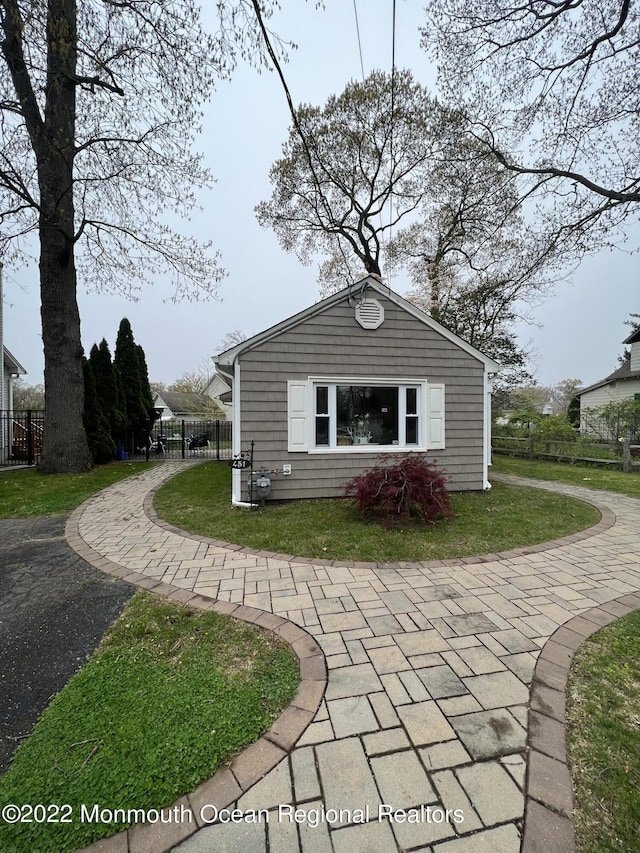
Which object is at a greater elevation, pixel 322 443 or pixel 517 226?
pixel 517 226

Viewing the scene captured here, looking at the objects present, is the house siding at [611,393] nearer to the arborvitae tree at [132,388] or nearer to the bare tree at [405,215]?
the bare tree at [405,215]

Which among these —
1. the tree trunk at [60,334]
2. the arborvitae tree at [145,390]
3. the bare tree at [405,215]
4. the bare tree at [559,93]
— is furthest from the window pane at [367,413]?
the arborvitae tree at [145,390]

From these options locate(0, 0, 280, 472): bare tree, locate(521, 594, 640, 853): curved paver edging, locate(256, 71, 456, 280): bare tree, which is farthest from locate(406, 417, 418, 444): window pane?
locate(256, 71, 456, 280): bare tree

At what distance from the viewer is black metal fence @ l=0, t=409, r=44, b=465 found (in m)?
11.9

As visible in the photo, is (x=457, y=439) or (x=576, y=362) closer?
(x=457, y=439)

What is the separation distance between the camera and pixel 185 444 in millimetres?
20109

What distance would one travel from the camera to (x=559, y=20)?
22.7 ft

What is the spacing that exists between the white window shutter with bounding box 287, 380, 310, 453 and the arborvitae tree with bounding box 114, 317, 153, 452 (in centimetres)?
1109

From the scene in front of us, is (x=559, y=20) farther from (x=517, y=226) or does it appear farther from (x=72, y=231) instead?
(x=72, y=231)

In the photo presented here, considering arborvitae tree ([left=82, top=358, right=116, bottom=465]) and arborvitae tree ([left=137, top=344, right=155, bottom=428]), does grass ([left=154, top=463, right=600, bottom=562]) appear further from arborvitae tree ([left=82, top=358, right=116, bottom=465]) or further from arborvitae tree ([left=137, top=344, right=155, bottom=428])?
arborvitae tree ([left=137, top=344, right=155, bottom=428])

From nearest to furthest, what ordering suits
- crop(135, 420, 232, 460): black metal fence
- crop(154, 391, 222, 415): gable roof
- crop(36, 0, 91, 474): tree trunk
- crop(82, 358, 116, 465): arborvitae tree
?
1. crop(36, 0, 91, 474): tree trunk
2. crop(82, 358, 116, 465): arborvitae tree
3. crop(135, 420, 232, 460): black metal fence
4. crop(154, 391, 222, 415): gable roof

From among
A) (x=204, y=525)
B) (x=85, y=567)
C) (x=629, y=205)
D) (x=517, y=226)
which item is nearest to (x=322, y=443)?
(x=204, y=525)

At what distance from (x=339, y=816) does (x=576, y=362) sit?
45.6 metres

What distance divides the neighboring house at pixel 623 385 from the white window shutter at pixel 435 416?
1306cm
